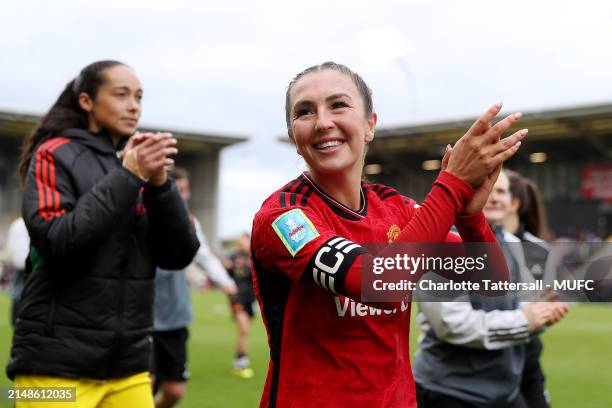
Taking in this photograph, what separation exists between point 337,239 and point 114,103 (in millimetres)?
1482

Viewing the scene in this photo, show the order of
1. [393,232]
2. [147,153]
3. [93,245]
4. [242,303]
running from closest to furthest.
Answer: [393,232]
[93,245]
[147,153]
[242,303]

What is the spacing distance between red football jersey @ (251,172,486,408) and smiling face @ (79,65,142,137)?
1.13 meters

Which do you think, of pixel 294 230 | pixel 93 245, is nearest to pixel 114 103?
pixel 93 245

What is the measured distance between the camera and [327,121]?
2117 mm

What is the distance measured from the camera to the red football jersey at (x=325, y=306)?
193cm

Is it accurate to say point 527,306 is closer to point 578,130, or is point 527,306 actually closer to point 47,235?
point 47,235

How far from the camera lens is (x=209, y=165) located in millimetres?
47250

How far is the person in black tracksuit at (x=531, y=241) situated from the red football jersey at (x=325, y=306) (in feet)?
5.12

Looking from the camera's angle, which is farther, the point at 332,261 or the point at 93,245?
the point at 93,245

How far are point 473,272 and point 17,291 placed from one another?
4.18m

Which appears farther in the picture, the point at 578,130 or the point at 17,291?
the point at 578,130

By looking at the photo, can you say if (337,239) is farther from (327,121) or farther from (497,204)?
(497,204)

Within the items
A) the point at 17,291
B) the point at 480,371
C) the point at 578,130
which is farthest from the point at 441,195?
the point at 578,130

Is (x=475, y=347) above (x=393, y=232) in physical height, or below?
below
